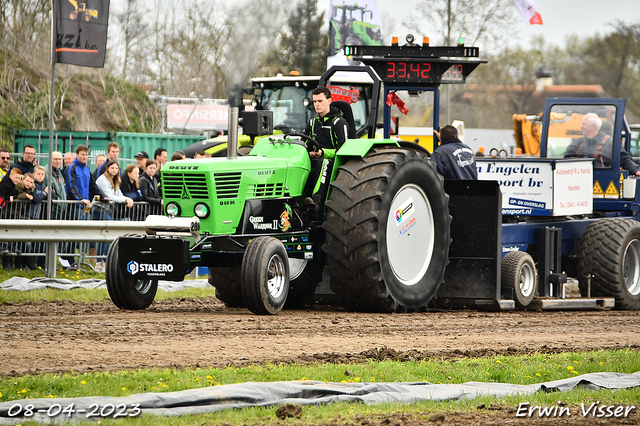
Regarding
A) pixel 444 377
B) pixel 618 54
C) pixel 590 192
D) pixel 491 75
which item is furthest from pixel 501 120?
pixel 444 377

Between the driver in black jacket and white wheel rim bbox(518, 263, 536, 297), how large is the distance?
276cm

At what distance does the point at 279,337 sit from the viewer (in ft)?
23.2

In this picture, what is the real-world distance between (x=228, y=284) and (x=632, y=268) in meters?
5.62

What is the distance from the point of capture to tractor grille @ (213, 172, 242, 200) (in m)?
8.35

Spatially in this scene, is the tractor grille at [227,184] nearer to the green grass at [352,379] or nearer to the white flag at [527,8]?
the green grass at [352,379]

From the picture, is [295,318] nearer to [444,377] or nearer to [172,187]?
[172,187]

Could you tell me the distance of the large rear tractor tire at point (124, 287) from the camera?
332 inches

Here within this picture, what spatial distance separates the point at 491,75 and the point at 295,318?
3361cm

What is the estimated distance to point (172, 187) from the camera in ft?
27.9

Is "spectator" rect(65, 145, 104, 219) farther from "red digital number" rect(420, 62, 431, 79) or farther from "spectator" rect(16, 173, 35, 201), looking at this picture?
"red digital number" rect(420, 62, 431, 79)

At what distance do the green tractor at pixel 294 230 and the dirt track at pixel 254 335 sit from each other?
323mm

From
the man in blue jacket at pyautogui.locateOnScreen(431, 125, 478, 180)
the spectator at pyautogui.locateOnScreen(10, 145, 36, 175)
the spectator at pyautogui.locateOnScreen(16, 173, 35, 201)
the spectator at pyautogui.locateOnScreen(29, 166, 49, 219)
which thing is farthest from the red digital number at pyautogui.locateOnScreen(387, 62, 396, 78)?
the spectator at pyautogui.locateOnScreen(10, 145, 36, 175)

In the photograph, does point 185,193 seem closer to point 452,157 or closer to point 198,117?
point 452,157

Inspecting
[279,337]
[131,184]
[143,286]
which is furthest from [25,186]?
[279,337]
